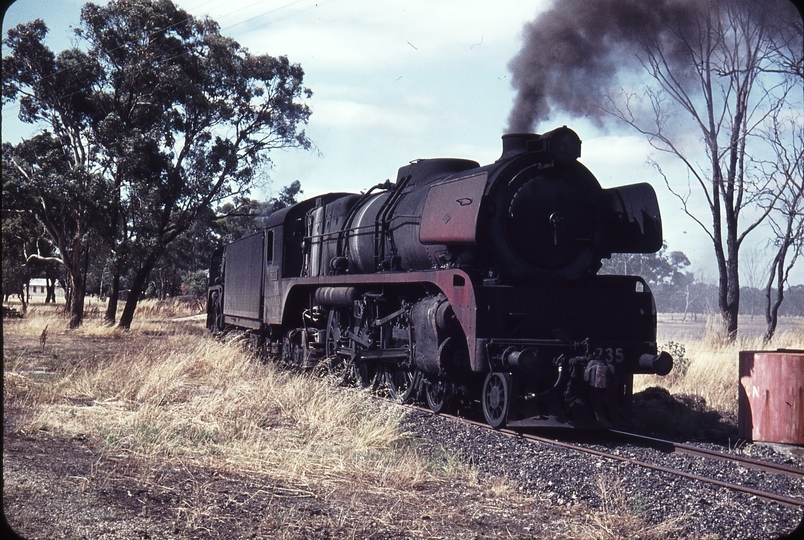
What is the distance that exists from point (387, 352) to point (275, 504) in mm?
5355

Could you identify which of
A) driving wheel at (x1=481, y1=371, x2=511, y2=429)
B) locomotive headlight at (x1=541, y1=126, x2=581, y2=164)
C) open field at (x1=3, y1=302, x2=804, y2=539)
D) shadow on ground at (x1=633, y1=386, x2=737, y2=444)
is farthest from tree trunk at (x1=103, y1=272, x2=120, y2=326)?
locomotive headlight at (x1=541, y1=126, x2=581, y2=164)

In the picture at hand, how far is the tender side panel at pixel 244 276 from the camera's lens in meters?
15.7

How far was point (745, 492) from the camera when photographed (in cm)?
573

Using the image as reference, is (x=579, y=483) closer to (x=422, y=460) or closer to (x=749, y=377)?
(x=422, y=460)

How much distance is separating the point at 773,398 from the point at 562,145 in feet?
12.4

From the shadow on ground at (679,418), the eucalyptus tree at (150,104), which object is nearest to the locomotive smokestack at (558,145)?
the shadow on ground at (679,418)

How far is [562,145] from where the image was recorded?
336 inches

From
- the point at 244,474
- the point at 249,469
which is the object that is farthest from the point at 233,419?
the point at 244,474

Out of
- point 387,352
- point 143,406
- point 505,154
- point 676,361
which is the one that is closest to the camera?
point 143,406

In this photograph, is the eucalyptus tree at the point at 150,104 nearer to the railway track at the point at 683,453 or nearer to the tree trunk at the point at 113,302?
the tree trunk at the point at 113,302

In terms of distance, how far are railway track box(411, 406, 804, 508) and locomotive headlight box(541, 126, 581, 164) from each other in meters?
3.33

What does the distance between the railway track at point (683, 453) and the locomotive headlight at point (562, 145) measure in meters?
3.33

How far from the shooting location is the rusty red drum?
25.5ft

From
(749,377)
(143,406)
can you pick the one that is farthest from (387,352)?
(749,377)
